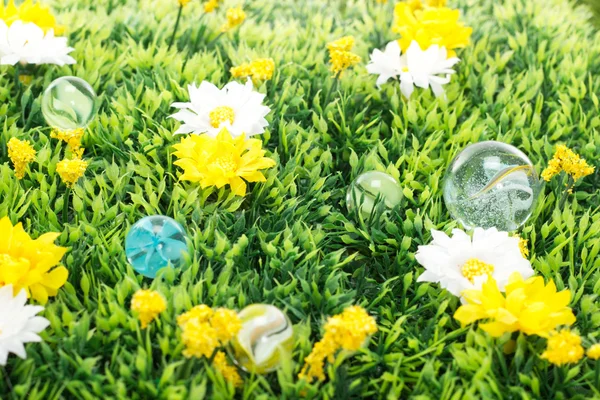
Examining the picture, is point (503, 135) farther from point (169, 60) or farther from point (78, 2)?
point (78, 2)

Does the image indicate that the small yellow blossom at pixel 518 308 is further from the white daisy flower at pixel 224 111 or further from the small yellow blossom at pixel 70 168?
the small yellow blossom at pixel 70 168

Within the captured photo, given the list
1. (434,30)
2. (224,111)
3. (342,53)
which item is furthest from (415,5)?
(224,111)

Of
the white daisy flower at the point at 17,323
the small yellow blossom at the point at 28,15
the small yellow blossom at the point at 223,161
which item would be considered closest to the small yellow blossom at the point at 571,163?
the small yellow blossom at the point at 223,161

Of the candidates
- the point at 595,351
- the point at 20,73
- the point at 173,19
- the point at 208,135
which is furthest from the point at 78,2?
the point at 595,351

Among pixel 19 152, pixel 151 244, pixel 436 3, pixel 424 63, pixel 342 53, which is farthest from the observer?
pixel 436 3

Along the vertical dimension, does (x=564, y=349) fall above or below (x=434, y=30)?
below

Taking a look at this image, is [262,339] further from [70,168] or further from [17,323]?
[70,168]

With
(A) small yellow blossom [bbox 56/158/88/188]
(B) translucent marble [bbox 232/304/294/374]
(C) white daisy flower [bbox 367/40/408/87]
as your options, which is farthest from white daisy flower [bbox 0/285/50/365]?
(C) white daisy flower [bbox 367/40/408/87]
